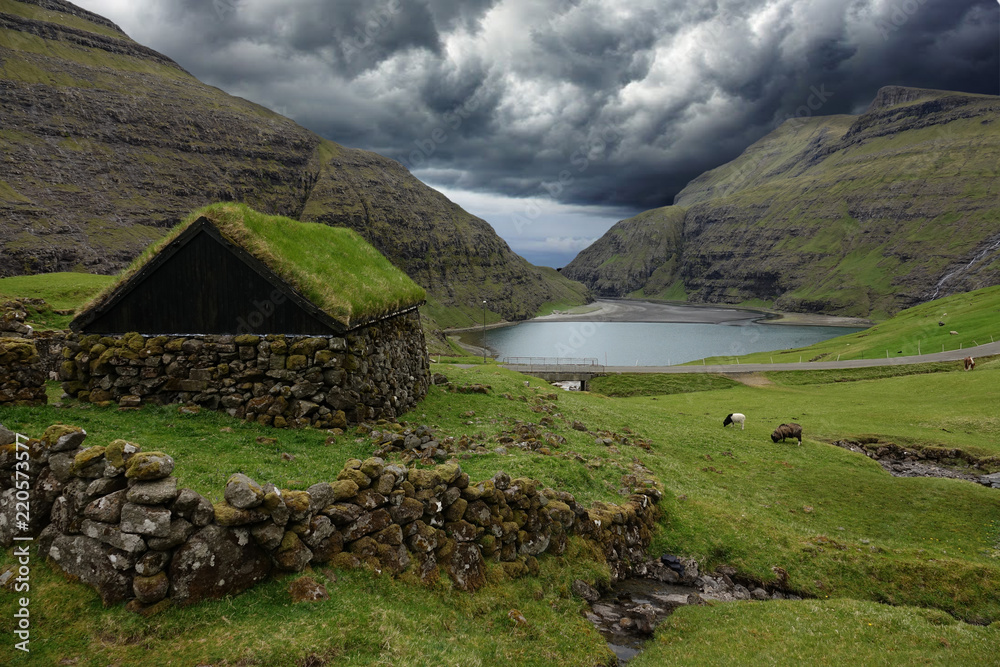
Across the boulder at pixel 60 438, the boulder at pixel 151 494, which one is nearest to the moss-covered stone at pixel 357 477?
the boulder at pixel 151 494

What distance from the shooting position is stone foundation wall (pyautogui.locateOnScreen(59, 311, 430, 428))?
18.7m

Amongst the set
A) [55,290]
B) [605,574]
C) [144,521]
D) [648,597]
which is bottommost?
[648,597]

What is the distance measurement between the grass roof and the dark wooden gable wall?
0.42 meters

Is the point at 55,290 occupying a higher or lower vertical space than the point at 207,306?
higher

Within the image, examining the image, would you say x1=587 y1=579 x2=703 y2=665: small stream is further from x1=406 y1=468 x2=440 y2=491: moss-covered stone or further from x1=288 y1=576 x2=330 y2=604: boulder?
x1=288 y1=576 x2=330 y2=604: boulder

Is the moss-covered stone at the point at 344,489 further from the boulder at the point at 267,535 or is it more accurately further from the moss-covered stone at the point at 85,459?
the moss-covered stone at the point at 85,459

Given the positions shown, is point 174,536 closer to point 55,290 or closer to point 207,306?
point 207,306

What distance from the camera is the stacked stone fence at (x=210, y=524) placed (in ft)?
27.2

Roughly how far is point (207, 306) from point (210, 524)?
13562 mm

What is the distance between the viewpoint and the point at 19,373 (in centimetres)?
1534

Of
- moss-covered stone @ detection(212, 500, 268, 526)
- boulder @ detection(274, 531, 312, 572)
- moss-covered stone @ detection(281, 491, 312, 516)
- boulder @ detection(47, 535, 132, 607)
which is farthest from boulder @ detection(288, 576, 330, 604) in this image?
boulder @ detection(47, 535, 132, 607)

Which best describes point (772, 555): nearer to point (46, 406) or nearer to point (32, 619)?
point (32, 619)

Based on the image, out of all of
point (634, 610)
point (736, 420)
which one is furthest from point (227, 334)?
point (736, 420)

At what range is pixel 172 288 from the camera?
1983cm
